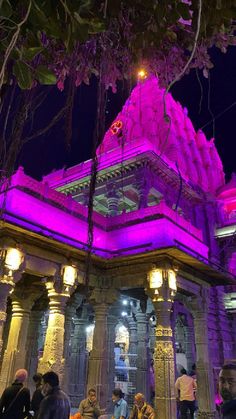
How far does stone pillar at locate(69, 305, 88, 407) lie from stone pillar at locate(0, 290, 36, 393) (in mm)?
4014

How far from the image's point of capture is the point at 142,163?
18016mm

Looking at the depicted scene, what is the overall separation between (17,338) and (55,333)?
7.59 ft

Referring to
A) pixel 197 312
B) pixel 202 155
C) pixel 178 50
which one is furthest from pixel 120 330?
pixel 178 50

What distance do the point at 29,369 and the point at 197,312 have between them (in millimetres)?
7041

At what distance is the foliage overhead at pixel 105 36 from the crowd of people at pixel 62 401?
8.97 feet

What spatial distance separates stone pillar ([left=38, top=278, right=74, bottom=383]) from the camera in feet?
30.0

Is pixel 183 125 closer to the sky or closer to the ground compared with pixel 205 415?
closer to the sky

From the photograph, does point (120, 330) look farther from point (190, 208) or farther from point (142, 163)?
point (142, 163)

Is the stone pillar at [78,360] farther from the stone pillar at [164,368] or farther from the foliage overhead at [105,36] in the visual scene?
the foliage overhead at [105,36]

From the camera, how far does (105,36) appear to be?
305cm

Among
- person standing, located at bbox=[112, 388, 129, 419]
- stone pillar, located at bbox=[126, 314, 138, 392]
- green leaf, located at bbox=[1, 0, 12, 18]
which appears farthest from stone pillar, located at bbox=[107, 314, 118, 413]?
green leaf, located at bbox=[1, 0, 12, 18]

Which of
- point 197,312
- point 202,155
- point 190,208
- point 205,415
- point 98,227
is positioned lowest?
point 205,415

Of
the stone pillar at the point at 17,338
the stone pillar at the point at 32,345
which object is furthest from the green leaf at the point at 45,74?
the stone pillar at the point at 32,345

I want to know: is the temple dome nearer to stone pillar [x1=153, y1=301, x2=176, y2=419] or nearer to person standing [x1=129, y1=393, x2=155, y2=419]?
stone pillar [x1=153, y1=301, x2=176, y2=419]
